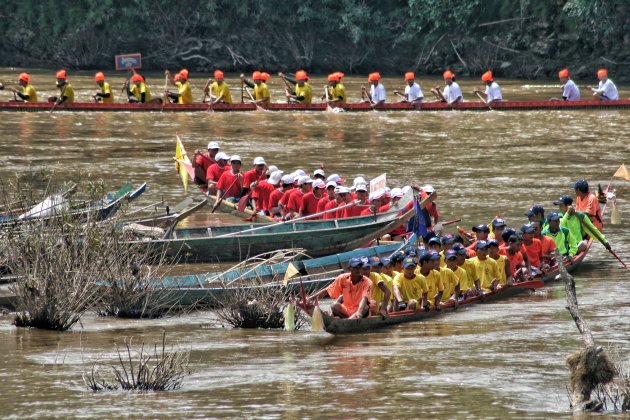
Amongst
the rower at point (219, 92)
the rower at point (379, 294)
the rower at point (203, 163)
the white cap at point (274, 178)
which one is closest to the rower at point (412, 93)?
the rower at point (219, 92)

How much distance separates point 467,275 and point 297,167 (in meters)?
12.5

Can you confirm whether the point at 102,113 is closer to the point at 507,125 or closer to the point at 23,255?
the point at 507,125

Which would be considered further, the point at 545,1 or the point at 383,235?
the point at 545,1

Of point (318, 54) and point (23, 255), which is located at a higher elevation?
point (318, 54)

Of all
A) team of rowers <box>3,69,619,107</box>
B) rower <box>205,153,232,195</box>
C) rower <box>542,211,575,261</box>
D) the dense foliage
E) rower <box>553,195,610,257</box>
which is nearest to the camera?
rower <box>542,211,575,261</box>

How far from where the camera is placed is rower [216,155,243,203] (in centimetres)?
2397

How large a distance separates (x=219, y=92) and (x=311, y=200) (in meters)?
17.9

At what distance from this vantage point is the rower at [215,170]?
80.2 feet

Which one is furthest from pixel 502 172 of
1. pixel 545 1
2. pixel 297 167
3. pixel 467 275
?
pixel 545 1

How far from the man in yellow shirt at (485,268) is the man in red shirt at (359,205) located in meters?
3.73

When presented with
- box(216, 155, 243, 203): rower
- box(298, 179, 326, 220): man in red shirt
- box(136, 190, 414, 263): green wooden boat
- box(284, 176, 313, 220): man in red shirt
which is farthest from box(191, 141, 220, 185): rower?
box(136, 190, 414, 263): green wooden boat

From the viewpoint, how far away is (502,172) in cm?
3045

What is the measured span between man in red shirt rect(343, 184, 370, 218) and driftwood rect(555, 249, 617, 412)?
31.7ft

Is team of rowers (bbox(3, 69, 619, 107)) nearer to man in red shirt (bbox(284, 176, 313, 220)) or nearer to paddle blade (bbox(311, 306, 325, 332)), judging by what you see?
man in red shirt (bbox(284, 176, 313, 220))
